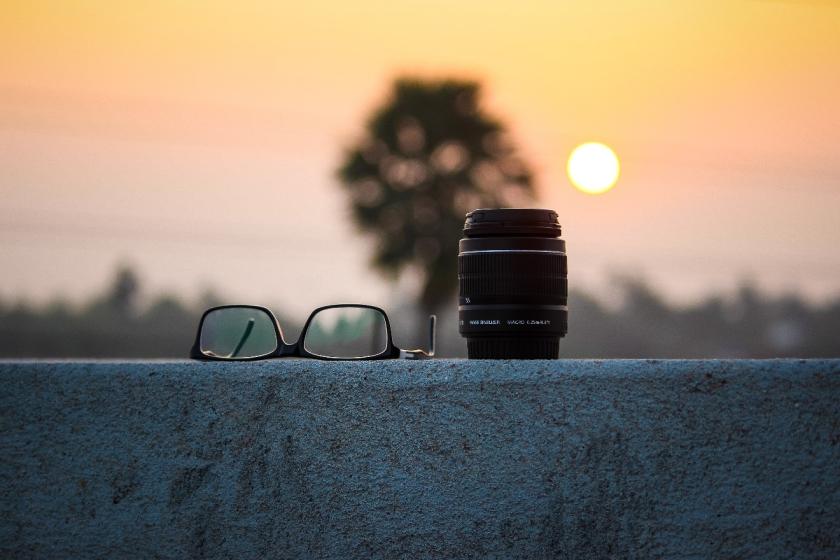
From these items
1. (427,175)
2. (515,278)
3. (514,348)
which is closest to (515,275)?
(515,278)

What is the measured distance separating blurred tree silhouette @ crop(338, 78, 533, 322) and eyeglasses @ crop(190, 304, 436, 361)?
30910 mm

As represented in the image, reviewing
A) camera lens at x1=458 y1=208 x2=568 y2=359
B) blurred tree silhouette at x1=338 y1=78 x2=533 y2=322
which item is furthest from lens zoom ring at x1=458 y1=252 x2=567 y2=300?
blurred tree silhouette at x1=338 y1=78 x2=533 y2=322

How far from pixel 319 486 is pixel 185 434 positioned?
13.4 inches

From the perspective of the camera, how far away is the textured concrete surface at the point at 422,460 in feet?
7.54

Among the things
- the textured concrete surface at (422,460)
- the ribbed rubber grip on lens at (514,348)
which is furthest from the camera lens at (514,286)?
the textured concrete surface at (422,460)

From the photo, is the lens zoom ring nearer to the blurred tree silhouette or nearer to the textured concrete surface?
the textured concrete surface

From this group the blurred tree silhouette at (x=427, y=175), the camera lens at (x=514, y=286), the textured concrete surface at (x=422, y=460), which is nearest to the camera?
the textured concrete surface at (x=422, y=460)

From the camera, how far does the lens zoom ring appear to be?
2.45 m

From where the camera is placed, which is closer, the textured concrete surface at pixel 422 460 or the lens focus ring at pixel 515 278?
the textured concrete surface at pixel 422 460

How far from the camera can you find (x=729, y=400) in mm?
2309

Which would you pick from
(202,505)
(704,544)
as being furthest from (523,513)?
(202,505)

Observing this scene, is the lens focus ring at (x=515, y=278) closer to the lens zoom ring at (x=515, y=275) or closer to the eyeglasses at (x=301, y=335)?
the lens zoom ring at (x=515, y=275)

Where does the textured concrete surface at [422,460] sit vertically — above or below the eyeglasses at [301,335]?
below

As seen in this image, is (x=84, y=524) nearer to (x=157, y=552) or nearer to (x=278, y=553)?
(x=157, y=552)
